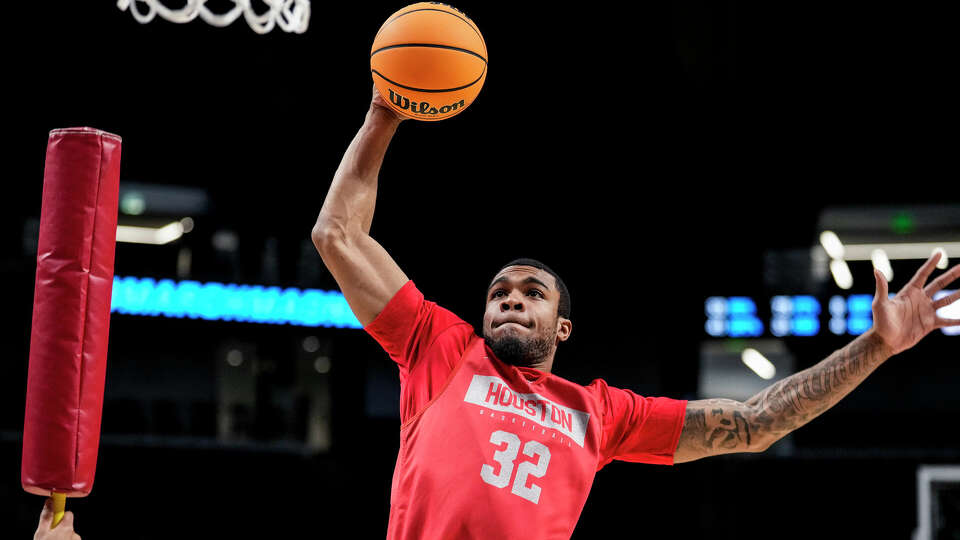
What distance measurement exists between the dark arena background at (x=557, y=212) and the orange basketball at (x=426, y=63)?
4770 mm

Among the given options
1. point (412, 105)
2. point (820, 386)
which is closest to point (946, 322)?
point (820, 386)

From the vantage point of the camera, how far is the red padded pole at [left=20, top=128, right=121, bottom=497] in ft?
7.50

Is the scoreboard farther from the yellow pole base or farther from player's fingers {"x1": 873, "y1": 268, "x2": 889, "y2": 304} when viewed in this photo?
the yellow pole base

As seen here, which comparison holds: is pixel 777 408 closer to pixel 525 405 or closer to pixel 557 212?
pixel 525 405

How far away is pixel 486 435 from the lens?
2777mm

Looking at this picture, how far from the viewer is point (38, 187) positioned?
33.9 feet

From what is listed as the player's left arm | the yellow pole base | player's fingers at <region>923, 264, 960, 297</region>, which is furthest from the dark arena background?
the yellow pole base

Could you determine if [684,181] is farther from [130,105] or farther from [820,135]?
[130,105]

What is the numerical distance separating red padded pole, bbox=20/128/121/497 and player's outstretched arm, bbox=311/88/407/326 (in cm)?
62

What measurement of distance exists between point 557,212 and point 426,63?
24.4 feet

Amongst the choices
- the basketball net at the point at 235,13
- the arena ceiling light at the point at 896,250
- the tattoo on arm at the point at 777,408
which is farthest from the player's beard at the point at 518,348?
the arena ceiling light at the point at 896,250

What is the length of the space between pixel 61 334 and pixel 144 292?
729 centimetres

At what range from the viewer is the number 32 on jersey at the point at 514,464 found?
2.73 meters

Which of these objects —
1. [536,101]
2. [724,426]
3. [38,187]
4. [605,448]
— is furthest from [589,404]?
[38,187]
